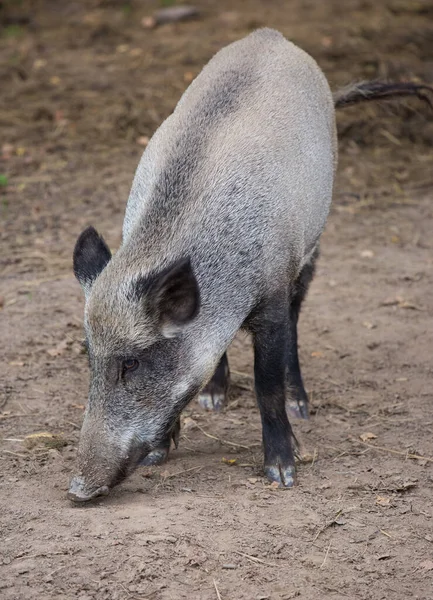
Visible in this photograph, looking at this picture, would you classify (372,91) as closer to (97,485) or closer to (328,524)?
(328,524)

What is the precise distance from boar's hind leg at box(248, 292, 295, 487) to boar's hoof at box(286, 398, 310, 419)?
678 millimetres

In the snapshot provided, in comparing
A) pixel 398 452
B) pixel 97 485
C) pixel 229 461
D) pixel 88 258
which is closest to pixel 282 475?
pixel 229 461

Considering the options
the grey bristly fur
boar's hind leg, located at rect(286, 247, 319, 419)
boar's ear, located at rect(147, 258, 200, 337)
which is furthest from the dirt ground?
boar's ear, located at rect(147, 258, 200, 337)

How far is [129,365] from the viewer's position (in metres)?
3.86

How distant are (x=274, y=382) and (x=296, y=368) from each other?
89cm

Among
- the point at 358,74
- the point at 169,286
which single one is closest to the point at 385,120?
the point at 358,74

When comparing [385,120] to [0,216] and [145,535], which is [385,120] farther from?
[145,535]

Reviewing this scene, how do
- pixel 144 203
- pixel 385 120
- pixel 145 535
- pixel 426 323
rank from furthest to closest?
pixel 385 120 < pixel 426 323 < pixel 144 203 < pixel 145 535

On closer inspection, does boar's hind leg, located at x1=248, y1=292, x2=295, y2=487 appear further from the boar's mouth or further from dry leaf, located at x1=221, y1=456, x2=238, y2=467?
the boar's mouth

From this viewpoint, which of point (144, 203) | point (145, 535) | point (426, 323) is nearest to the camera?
point (145, 535)

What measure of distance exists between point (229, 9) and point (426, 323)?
7.87 meters

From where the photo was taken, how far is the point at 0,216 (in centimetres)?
759

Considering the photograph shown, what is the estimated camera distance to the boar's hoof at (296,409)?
518 cm

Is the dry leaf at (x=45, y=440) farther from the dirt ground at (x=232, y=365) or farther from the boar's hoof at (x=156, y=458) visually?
the boar's hoof at (x=156, y=458)
